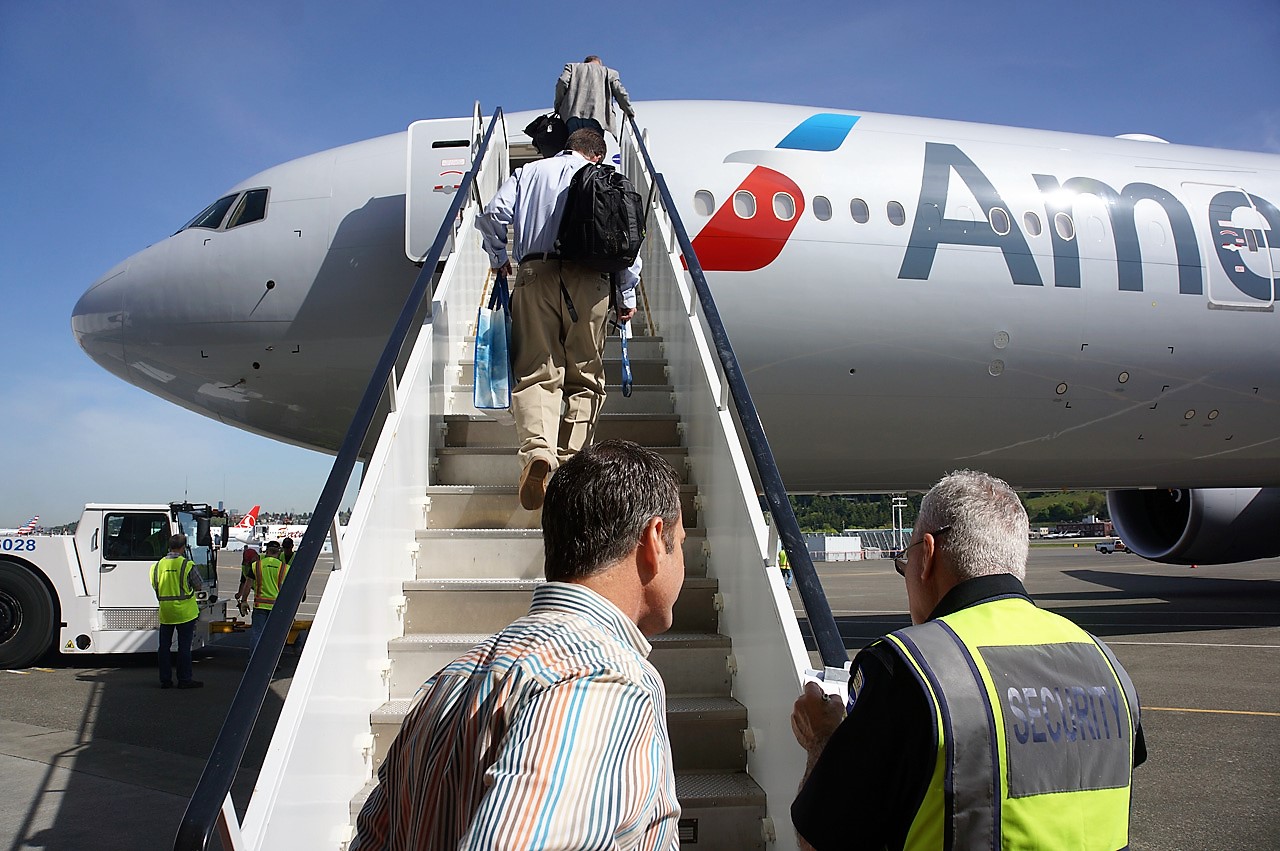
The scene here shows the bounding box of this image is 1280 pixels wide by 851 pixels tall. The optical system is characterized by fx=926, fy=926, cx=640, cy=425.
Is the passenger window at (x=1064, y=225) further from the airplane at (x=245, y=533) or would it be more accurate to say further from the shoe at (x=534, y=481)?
the airplane at (x=245, y=533)

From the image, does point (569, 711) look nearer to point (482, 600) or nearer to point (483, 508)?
point (482, 600)

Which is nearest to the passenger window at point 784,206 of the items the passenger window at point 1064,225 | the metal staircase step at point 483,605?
the passenger window at point 1064,225

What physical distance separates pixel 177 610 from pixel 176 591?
0.62 feet

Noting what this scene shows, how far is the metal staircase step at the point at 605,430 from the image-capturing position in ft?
15.0

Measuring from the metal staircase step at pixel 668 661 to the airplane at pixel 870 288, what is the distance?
3684 mm

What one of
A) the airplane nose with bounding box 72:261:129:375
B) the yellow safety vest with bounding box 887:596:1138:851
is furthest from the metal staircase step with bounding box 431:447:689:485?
the airplane nose with bounding box 72:261:129:375

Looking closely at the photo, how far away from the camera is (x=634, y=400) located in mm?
4953

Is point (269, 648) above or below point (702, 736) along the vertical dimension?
above

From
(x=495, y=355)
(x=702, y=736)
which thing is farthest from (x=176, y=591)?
(x=702, y=736)

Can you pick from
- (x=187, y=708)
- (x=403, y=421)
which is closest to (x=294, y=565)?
(x=403, y=421)

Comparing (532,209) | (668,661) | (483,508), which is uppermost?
(532,209)

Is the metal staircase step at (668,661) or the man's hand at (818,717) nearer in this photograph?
the man's hand at (818,717)

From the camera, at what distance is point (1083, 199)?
7488 mm

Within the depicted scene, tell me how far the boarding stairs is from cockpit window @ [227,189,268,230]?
2432 mm
